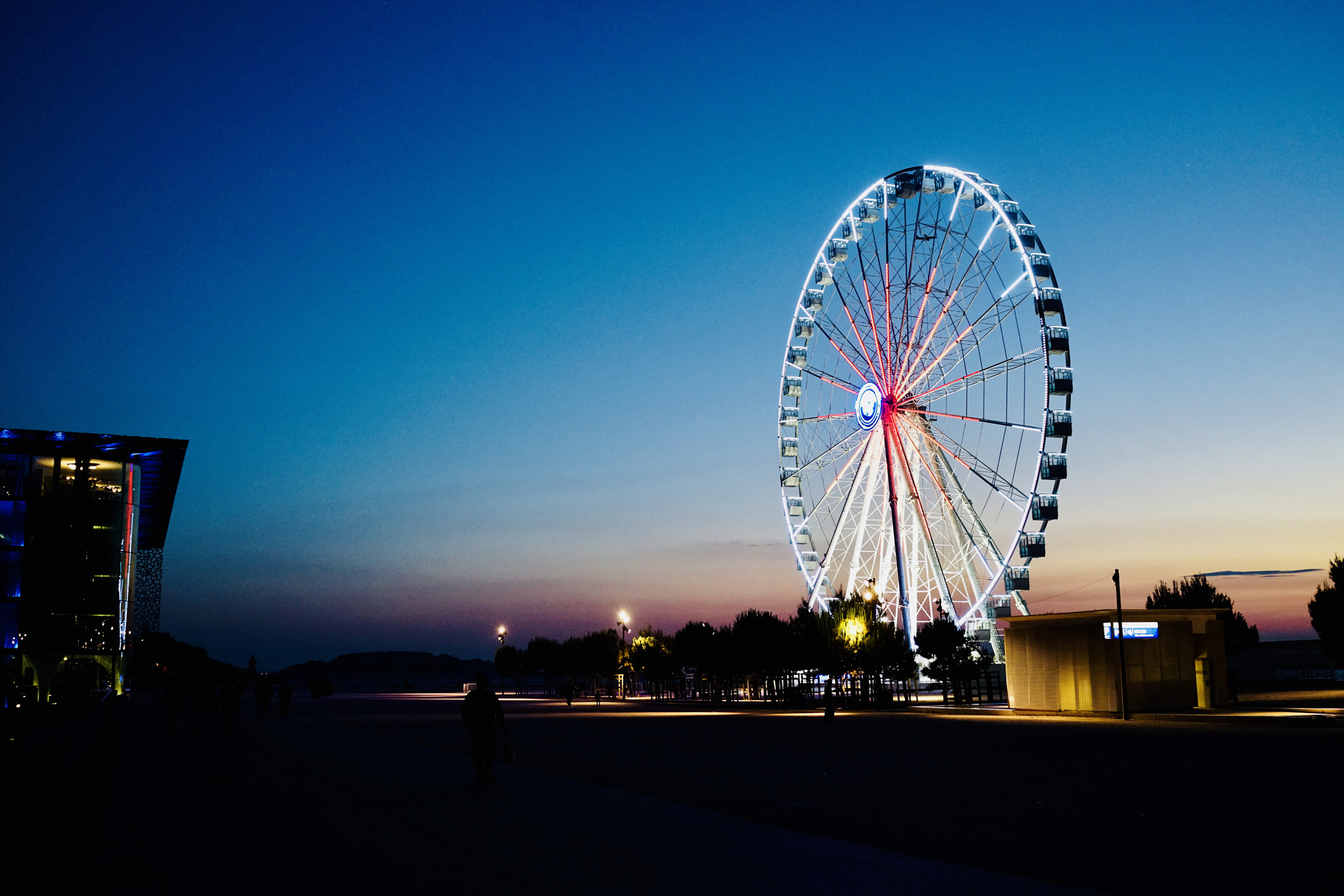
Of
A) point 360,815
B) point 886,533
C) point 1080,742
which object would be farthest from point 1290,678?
point 360,815

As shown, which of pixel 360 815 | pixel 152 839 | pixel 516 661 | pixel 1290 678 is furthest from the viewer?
pixel 516 661

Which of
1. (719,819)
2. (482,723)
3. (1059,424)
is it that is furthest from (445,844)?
(1059,424)

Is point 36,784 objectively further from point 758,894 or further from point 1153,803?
point 1153,803

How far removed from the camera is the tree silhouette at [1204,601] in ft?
198

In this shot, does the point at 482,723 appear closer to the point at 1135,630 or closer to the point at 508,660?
the point at 1135,630

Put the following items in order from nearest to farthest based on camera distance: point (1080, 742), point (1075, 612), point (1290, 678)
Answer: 1. point (1080, 742)
2. point (1075, 612)
3. point (1290, 678)

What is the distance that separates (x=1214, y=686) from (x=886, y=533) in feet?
47.5

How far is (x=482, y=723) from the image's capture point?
622 inches

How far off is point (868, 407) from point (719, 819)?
121ft

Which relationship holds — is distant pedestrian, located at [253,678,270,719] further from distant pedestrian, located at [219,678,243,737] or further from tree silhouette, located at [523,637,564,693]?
tree silhouette, located at [523,637,564,693]

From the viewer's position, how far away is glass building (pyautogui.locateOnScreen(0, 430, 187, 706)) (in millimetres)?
54344

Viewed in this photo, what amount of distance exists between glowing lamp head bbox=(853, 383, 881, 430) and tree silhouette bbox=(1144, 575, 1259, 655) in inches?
829

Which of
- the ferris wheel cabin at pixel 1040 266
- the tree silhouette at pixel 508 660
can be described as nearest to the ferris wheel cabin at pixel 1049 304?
the ferris wheel cabin at pixel 1040 266

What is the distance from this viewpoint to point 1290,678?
77.2 m
